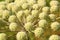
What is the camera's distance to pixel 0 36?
1.65 m

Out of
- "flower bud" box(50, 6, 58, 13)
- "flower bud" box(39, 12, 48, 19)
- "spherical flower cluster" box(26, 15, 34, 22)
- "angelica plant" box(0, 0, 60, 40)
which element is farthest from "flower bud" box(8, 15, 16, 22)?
"flower bud" box(50, 6, 58, 13)

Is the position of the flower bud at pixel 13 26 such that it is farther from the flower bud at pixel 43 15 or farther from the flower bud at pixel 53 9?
the flower bud at pixel 53 9

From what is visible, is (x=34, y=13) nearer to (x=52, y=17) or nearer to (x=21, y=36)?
(x=52, y=17)

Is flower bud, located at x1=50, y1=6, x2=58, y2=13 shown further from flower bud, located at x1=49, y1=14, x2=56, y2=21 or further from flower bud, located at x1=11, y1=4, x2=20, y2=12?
flower bud, located at x1=11, y1=4, x2=20, y2=12

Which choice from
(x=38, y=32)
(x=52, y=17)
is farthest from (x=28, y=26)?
(x=52, y=17)

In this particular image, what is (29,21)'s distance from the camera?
1751 millimetres

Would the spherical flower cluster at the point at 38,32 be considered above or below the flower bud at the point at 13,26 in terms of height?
below

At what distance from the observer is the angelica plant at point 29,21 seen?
1.67 metres

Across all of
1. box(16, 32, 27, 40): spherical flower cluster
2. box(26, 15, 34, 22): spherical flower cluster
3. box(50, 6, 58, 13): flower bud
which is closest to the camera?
box(16, 32, 27, 40): spherical flower cluster

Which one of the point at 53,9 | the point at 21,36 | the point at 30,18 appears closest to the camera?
the point at 21,36

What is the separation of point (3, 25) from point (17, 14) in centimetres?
14

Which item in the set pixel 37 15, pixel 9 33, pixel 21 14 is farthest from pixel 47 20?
pixel 9 33

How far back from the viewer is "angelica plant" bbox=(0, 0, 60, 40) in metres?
1.67

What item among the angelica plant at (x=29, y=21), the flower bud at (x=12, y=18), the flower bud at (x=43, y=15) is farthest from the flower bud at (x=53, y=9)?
the flower bud at (x=12, y=18)
